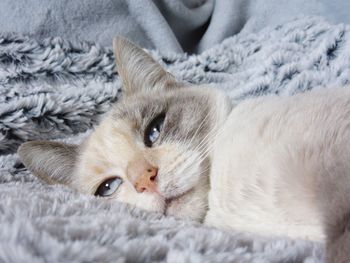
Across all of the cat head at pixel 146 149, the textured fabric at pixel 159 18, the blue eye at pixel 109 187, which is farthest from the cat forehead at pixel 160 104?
the textured fabric at pixel 159 18

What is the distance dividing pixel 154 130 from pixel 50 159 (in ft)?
0.97

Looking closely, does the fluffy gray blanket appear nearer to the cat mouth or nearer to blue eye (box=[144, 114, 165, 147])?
the cat mouth

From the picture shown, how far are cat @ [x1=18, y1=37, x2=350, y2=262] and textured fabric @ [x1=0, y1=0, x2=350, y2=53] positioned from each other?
674 millimetres

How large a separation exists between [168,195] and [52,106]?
2.08ft

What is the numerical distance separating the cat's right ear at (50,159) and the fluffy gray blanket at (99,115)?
41 mm

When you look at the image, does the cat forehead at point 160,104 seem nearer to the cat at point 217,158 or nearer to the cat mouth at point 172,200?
the cat at point 217,158

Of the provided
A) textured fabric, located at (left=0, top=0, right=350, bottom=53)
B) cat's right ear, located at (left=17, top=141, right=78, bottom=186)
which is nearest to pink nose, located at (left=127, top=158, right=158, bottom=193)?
cat's right ear, located at (left=17, top=141, right=78, bottom=186)

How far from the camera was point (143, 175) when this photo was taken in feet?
2.81

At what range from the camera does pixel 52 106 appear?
4.42 feet

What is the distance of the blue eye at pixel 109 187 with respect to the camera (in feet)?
3.24

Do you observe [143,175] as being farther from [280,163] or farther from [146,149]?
[280,163]

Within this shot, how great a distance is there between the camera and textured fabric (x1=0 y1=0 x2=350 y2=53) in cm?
170

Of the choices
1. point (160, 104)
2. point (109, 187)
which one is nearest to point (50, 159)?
point (109, 187)

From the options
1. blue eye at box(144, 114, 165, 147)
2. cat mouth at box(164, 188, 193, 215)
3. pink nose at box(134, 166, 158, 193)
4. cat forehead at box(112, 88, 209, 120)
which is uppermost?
cat forehead at box(112, 88, 209, 120)
